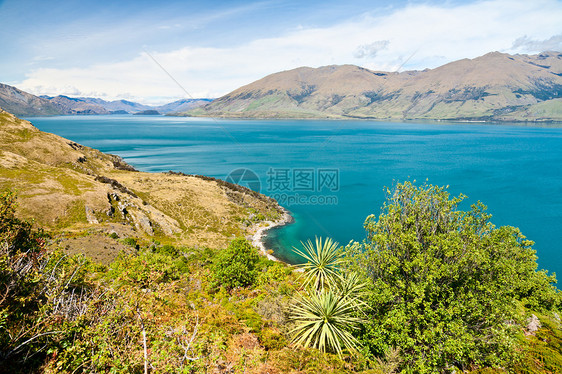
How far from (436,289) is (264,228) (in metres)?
Result: 42.7

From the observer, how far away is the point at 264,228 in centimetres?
5728

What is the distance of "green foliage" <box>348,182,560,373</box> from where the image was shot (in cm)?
1548

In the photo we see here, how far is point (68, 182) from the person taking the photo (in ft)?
156

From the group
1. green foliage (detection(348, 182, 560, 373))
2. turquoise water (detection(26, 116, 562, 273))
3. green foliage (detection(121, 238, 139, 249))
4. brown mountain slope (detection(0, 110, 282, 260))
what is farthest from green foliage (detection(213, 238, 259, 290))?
turquoise water (detection(26, 116, 562, 273))

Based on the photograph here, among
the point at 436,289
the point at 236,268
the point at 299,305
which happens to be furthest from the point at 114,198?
the point at 436,289

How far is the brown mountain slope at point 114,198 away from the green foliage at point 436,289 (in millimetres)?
31425

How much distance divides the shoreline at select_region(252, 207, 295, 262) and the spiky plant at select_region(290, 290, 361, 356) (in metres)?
29.5

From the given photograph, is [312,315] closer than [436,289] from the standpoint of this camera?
Yes

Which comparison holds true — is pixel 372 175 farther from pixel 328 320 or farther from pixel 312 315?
pixel 312 315

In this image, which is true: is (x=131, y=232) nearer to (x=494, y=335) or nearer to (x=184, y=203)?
(x=184, y=203)

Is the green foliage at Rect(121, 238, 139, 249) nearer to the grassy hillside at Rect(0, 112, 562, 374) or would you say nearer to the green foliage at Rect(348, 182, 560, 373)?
the grassy hillside at Rect(0, 112, 562, 374)

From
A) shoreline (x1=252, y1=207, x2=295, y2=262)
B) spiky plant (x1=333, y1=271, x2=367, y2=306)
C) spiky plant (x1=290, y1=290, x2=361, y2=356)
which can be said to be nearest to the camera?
spiky plant (x1=290, y1=290, x2=361, y2=356)

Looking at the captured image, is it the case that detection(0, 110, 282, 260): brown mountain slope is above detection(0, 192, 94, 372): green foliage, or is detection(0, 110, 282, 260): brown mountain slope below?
below

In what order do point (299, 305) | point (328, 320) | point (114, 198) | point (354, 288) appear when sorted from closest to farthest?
point (328, 320) → point (354, 288) → point (299, 305) → point (114, 198)
